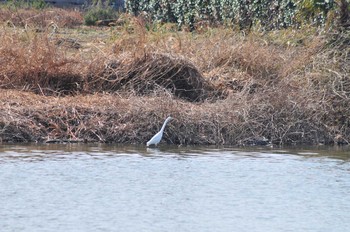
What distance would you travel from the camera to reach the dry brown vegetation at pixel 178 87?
538 inches

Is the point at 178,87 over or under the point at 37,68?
under

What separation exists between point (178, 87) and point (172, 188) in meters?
4.84

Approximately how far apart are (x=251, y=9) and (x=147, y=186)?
45.0 ft

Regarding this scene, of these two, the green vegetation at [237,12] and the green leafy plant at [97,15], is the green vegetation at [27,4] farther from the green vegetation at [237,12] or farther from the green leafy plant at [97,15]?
the green vegetation at [237,12]

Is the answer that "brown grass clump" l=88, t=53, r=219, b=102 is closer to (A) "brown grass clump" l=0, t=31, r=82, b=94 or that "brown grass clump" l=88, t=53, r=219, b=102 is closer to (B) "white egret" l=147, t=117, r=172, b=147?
(A) "brown grass clump" l=0, t=31, r=82, b=94

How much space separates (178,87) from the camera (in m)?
15.2

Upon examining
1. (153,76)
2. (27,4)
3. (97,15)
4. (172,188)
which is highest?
(27,4)

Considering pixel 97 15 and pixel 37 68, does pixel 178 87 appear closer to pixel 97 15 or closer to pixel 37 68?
pixel 37 68

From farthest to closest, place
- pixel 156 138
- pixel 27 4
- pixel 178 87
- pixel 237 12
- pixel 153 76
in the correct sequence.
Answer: pixel 27 4
pixel 237 12
pixel 178 87
pixel 153 76
pixel 156 138

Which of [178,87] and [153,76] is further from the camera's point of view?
[178,87]

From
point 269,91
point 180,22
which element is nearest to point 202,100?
point 269,91

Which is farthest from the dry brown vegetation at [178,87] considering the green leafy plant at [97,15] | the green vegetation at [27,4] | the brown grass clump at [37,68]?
the green vegetation at [27,4]

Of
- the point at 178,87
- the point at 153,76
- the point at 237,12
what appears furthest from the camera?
the point at 237,12

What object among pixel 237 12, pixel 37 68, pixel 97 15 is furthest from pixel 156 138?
pixel 97 15
